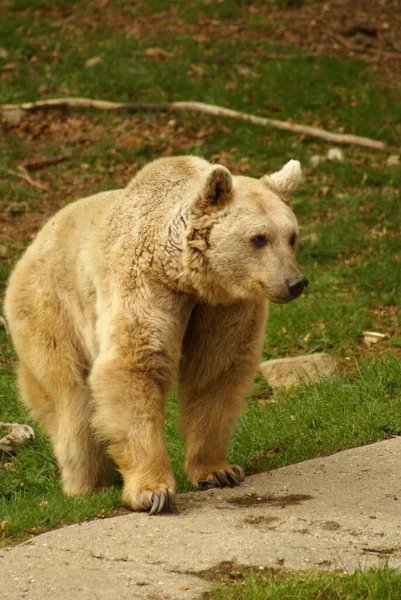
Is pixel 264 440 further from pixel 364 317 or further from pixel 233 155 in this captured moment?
pixel 233 155

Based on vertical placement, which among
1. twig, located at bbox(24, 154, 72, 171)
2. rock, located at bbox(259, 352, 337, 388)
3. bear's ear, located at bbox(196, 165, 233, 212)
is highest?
bear's ear, located at bbox(196, 165, 233, 212)

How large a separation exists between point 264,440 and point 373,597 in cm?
263

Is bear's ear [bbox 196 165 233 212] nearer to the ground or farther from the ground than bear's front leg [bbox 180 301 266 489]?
farther from the ground

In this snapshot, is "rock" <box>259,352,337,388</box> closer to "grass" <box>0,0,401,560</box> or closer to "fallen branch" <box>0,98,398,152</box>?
"grass" <box>0,0,401,560</box>

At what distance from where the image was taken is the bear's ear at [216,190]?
5309 mm

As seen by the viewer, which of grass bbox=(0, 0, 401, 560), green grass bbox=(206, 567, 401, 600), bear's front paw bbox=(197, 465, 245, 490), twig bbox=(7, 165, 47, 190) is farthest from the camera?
twig bbox=(7, 165, 47, 190)


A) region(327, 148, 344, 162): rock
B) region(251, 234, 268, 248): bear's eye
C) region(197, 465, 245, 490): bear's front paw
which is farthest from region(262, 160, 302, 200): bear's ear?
region(327, 148, 344, 162): rock

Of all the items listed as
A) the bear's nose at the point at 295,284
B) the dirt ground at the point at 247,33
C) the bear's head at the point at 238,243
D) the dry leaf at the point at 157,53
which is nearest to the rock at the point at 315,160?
the dirt ground at the point at 247,33

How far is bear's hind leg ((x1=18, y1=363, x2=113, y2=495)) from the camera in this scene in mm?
6047

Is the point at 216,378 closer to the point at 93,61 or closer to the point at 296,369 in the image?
the point at 296,369

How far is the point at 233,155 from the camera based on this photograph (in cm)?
1135

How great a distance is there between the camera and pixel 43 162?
1139cm

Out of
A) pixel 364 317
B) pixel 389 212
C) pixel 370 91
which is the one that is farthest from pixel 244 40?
pixel 364 317

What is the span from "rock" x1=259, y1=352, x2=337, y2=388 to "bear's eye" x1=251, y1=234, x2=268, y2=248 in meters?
2.68
